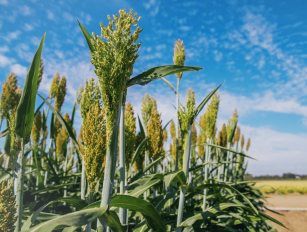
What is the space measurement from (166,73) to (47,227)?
2.19ft

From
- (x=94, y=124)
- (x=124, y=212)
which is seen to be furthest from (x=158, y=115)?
(x=94, y=124)

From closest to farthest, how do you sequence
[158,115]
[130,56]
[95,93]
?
1. [130,56]
2. [95,93]
3. [158,115]

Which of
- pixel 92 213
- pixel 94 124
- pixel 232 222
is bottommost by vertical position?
pixel 232 222

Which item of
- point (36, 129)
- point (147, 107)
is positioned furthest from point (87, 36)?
point (36, 129)

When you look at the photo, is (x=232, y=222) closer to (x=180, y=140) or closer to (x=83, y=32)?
(x=180, y=140)

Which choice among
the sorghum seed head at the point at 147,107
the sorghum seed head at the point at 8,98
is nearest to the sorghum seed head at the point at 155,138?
the sorghum seed head at the point at 147,107

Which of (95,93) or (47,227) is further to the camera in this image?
(95,93)

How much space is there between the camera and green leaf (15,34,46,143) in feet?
4.04

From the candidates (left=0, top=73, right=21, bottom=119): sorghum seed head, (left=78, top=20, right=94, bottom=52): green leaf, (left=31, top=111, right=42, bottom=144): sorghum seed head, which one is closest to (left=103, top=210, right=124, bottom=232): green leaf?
(left=78, top=20, right=94, bottom=52): green leaf

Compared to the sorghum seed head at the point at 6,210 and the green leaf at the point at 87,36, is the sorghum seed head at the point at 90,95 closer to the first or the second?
the green leaf at the point at 87,36

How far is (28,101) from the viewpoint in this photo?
4.27 feet

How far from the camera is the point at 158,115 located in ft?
7.94

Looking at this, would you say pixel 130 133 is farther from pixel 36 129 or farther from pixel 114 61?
pixel 36 129

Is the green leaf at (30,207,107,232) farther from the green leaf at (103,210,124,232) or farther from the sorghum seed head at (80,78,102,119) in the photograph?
the sorghum seed head at (80,78,102,119)
